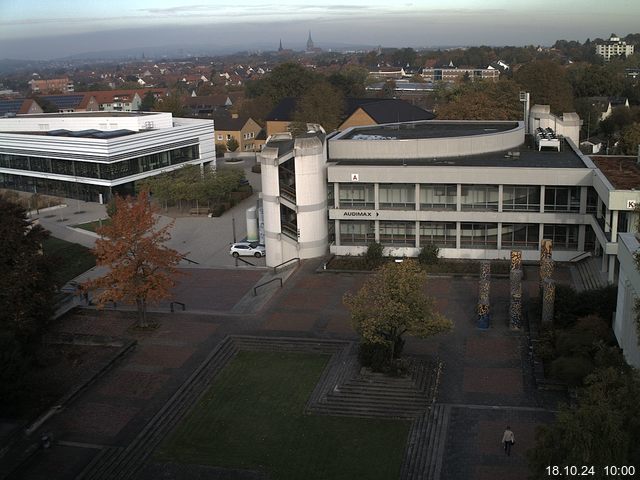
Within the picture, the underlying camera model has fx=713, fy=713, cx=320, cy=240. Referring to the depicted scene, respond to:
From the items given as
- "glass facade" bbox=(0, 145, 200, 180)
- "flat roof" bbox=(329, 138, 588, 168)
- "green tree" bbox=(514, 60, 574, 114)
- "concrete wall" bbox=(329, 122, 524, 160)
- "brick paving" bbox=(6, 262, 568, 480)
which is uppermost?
"green tree" bbox=(514, 60, 574, 114)

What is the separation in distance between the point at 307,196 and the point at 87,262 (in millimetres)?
14073

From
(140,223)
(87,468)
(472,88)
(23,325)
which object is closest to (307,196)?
(140,223)

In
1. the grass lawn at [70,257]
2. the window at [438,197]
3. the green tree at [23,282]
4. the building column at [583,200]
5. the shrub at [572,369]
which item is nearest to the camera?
the shrub at [572,369]

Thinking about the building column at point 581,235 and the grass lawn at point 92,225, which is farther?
the grass lawn at point 92,225

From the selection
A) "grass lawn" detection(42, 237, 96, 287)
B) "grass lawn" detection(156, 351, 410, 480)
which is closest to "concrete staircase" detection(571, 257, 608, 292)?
"grass lawn" detection(156, 351, 410, 480)

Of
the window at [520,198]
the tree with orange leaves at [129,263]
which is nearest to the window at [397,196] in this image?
the window at [520,198]

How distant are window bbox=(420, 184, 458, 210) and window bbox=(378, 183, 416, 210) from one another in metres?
0.53

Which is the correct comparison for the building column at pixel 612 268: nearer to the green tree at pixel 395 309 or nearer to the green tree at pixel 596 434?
the green tree at pixel 395 309

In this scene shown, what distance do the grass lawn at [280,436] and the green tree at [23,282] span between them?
23.5ft

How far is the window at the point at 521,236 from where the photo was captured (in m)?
36.8

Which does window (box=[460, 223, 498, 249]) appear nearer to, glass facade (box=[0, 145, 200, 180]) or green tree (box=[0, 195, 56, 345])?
green tree (box=[0, 195, 56, 345])

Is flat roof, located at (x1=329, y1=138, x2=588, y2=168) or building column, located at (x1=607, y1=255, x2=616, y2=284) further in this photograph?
flat roof, located at (x1=329, y1=138, x2=588, y2=168)

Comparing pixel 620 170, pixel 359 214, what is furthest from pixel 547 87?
pixel 359 214

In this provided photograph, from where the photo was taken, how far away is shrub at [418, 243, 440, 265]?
36.4m
